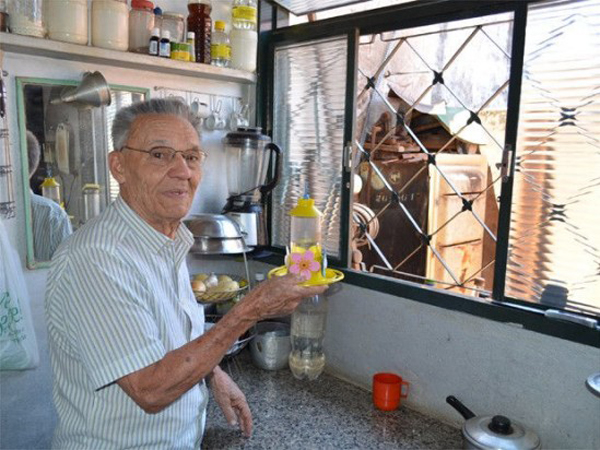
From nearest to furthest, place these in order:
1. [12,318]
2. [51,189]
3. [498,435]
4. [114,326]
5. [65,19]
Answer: [114,326], [498,435], [12,318], [65,19], [51,189]

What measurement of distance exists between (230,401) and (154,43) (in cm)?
105

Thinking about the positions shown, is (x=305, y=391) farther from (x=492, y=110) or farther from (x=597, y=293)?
(x=492, y=110)

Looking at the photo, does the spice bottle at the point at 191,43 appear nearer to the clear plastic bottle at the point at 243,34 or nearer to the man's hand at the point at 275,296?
the clear plastic bottle at the point at 243,34

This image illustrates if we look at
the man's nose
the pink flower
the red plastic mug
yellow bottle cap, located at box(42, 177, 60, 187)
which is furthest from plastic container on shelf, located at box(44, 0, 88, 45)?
the red plastic mug

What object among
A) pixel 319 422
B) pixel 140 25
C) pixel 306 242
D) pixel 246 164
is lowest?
pixel 319 422

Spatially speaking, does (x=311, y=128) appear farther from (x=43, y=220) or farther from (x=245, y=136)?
(x=43, y=220)

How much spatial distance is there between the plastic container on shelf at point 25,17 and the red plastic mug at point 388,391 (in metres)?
1.32

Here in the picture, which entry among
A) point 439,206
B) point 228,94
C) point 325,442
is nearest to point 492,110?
point 439,206

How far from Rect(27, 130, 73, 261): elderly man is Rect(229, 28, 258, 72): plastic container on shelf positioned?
0.74 m

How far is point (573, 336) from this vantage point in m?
1.13

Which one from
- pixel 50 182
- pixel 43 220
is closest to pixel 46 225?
pixel 43 220

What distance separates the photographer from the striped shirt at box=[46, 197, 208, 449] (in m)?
0.76

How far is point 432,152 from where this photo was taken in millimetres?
2436

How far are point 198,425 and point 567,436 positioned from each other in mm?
857
